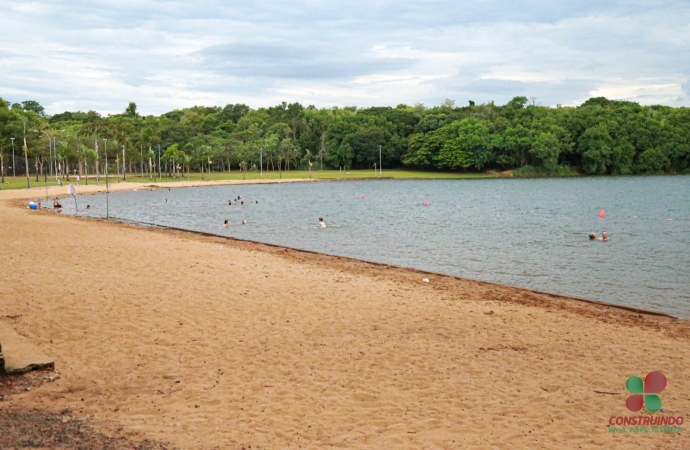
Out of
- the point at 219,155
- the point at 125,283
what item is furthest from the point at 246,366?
the point at 219,155

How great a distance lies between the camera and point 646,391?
8.48 metres

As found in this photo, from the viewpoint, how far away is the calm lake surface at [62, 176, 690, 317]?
60.9ft

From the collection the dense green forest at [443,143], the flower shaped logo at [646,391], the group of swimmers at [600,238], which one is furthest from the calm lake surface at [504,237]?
the dense green forest at [443,143]

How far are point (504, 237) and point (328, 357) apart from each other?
22.7 m

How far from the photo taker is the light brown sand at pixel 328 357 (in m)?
6.91

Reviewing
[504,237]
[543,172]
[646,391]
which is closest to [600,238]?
[504,237]

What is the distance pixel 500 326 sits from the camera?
11.7 meters

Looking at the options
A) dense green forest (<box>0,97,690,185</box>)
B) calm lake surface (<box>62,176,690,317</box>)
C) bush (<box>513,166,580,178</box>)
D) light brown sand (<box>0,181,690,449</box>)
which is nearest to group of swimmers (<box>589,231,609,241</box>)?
calm lake surface (<box>62,176,690,317</box>)

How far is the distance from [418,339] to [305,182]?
321ft

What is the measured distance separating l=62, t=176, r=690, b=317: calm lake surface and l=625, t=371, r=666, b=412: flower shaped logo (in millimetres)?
6296

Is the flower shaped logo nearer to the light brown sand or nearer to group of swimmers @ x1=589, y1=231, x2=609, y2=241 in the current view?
the light brown sand

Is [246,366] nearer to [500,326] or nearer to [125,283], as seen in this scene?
[500,326]

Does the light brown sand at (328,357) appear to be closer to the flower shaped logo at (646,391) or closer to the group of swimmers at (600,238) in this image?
the flower shaped logo at (646,391)

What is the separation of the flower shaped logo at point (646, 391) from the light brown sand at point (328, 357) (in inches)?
6.3
